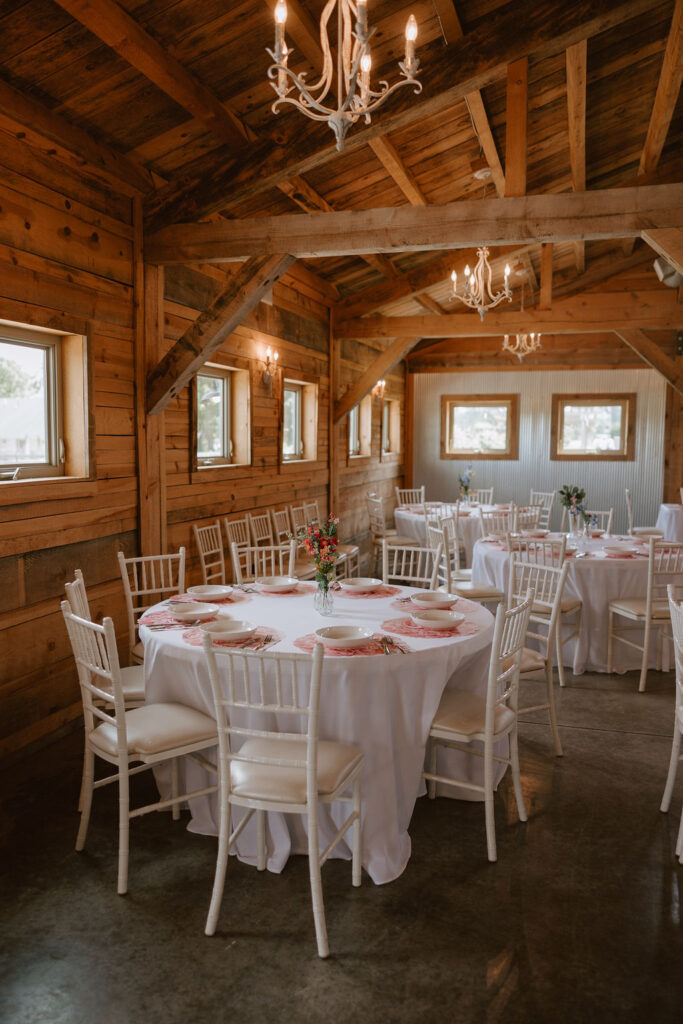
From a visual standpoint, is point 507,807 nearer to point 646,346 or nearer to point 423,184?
point 423,184

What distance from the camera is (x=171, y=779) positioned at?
10.1ft

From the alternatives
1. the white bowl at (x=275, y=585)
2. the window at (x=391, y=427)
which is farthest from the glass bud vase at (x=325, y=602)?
the window at (x=391, y=427)

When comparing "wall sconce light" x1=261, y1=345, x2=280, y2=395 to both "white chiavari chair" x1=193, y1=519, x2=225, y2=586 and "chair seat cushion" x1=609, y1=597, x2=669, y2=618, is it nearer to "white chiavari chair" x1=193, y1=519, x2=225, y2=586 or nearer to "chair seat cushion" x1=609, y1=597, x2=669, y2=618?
"white chiavari chair" x1=193, y1=519, x2=225, y2=586

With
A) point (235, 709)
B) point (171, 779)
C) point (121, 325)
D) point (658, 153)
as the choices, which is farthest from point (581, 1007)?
point (658, 153)

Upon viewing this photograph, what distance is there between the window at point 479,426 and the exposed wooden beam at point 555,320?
3.32 metres

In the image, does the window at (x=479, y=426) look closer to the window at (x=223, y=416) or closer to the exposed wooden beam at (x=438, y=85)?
the window at (x=223, y=416)

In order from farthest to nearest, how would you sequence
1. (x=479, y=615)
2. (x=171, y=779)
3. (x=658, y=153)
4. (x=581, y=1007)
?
(x=658, y=153)
(x=479, y=615)
(x=171, y=779)
(x=581, y=1007)

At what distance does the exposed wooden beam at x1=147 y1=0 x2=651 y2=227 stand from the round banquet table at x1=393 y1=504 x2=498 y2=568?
13.6 ft

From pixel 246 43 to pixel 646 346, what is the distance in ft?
19.6

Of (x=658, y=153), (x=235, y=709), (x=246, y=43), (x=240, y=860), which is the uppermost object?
(x=658, y=153)

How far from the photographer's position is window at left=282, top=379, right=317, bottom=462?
A: 770cm

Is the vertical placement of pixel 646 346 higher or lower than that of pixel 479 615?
higher

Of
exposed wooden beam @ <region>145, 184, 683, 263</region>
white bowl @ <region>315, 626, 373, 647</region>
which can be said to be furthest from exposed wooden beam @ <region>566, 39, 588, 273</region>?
white bowl @ <region>315, 626, 373, 647</region>

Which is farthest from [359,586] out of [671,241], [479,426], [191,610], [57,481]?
[479,426]
